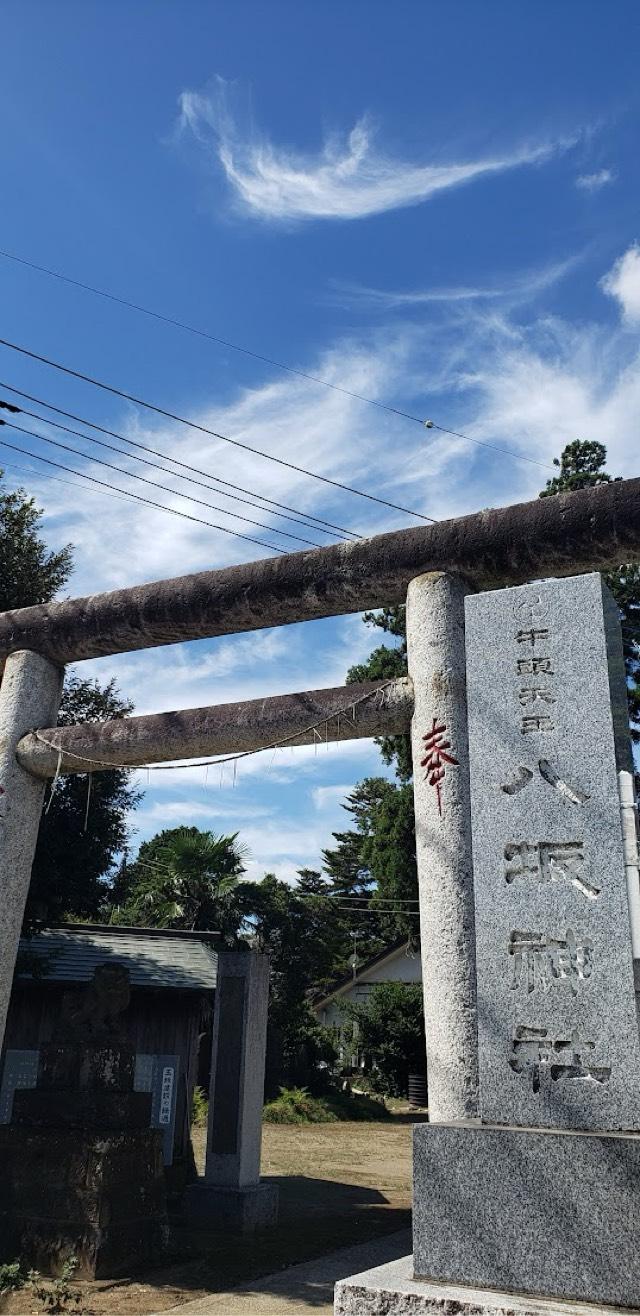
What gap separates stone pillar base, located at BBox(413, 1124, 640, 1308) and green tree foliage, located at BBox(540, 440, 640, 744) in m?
18.2

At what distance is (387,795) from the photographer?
24.3 metres

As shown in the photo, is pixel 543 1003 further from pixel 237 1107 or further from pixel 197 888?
pixel 197 888

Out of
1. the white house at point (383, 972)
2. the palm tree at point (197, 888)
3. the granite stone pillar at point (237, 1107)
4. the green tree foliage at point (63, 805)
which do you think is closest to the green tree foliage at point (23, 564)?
the green tree foliage at point (63, 805)

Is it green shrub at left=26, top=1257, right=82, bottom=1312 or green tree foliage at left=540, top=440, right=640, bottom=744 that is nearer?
green shrub at left=26, top=1257, right=82, bottom=1312

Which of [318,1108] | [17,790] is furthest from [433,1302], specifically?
[318,1108]

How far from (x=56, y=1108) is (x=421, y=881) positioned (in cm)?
499

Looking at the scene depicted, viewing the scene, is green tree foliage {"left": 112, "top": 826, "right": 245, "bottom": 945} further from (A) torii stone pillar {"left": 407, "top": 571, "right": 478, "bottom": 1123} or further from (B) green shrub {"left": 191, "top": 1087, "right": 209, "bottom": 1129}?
(A) torii stone pillar {"left": 407, "top": 571, "right": 478, "bottom": 1123}

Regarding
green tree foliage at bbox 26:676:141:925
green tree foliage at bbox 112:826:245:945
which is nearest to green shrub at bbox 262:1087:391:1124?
green tree foliage at bbox 112:826:245:945

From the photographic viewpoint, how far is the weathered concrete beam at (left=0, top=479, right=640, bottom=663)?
6312mm

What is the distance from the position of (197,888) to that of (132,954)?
788 cm

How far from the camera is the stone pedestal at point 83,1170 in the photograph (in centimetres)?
794

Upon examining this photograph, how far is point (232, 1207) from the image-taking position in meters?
10.2

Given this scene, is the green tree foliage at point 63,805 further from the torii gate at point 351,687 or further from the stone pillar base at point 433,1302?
the stone pillar base at point 433,1302

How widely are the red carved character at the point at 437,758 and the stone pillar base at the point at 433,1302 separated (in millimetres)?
2694
